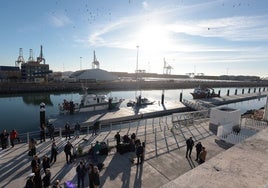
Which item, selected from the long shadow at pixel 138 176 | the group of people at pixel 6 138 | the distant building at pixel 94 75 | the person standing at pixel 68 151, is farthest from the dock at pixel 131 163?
the distant building at pixel 94 75

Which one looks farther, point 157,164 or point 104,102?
point 104,102

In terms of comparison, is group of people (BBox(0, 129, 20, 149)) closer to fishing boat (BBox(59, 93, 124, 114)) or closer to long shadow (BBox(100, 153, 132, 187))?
long shadow (BBox(100, 153, 132, 187))

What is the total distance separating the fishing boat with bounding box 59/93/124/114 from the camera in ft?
79.5

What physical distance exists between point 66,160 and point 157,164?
4771 millimetres

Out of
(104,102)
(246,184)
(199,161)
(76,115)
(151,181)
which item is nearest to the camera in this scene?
(246,184)

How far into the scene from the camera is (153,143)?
43.3ft

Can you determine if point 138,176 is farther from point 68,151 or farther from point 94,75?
point 94,75

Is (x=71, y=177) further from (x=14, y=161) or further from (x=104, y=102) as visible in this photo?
(x=104, y=102)

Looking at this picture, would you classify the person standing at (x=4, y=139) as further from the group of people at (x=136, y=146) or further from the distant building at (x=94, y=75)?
the distant building at (x=94, y=75)

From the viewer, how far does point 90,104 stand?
26266 millimetres

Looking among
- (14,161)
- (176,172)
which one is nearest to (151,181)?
(176,172)

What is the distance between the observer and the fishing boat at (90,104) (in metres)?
24.2

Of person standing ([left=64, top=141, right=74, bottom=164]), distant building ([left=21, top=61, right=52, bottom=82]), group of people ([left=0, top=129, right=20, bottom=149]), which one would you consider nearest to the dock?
person standing ([left=64, top=141, right=74, bottom=164])

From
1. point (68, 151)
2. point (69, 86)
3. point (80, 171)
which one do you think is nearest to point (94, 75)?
point (69, 86)
